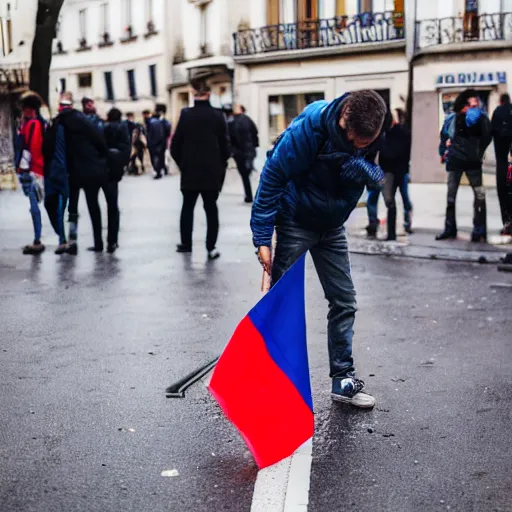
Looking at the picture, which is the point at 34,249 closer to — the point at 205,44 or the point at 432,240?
the point at 432,240

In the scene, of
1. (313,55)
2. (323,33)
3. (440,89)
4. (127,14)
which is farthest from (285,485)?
(127,14)

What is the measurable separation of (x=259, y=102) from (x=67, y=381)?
30617mm

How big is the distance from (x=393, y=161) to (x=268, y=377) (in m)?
8.46

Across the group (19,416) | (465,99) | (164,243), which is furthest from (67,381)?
(465,99)

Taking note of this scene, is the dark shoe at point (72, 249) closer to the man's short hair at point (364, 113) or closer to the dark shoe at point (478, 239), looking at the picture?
the dark shoe at point (478, 239)

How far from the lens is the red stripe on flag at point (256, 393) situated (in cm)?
451

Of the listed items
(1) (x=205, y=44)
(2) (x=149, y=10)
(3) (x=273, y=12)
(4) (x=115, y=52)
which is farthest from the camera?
(4) (x=115, y=52)

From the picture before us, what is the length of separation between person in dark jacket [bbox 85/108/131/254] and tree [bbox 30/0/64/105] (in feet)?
24.9

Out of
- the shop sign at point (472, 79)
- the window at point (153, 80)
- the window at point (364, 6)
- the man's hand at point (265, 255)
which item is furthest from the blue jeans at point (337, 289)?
the window at point (153, 80)

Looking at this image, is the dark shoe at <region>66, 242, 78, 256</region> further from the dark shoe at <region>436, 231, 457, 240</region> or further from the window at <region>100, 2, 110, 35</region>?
Result: the window at <region>100, 2, 110, 35</region>

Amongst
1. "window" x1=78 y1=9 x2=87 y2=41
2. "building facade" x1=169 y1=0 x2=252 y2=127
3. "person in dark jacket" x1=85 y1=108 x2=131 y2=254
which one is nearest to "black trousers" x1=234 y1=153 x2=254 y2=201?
"person in dark jacket" x1=85 y1=108 x2=131 y2=254

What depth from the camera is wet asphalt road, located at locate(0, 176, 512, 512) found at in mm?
4137

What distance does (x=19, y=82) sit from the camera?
24.2 m

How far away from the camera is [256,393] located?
453 cm
